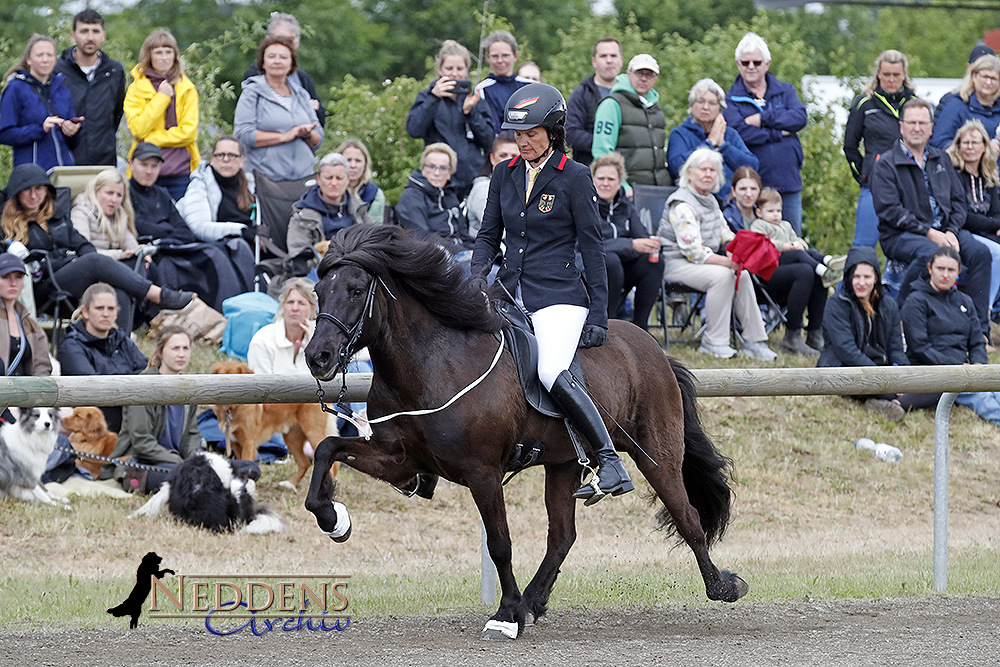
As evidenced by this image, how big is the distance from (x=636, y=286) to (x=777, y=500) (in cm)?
260

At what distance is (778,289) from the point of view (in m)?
13.2

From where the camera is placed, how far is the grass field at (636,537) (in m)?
6.96

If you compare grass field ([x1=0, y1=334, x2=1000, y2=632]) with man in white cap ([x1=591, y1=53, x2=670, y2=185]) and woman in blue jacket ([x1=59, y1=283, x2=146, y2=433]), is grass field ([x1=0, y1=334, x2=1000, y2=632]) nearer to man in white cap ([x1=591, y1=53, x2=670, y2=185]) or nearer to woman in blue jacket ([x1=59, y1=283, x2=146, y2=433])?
woman in blue jacket ([x1=59, y1=283, x2=146, y2=433])

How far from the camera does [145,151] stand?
38.1 feet

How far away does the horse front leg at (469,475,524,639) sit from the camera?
5.64 meters

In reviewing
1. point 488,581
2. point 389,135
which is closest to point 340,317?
point 488,581

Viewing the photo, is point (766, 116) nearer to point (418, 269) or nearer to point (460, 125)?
point (460, 125)

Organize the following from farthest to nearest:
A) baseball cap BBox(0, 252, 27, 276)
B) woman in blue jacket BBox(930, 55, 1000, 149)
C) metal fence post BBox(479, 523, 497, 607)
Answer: woman in blue jacket BBox(930, 55, 1000, 149) < baseball cap BBox(0, 252, 27, 276) < metal fence post BBox(479, 523, 497, 607)

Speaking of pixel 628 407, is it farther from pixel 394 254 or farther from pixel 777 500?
pixel 777 500

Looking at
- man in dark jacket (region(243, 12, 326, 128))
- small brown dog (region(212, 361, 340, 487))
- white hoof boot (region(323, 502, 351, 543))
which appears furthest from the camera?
man in dark jacket (region(243, 12, 326, 128))

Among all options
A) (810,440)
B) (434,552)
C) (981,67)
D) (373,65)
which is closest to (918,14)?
(373,65)

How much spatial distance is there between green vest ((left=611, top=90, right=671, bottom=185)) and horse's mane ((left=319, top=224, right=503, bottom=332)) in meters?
7.45

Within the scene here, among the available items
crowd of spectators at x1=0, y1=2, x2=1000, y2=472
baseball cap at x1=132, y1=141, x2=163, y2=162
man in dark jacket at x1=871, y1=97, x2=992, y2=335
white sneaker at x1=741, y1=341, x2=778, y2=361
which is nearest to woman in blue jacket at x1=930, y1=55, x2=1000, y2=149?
crowd of spectators at x1=0, y1=2, x2=1000, y2=472

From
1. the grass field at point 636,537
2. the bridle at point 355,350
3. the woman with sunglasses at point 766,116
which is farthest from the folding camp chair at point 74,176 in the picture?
the bridle at point 355,350
